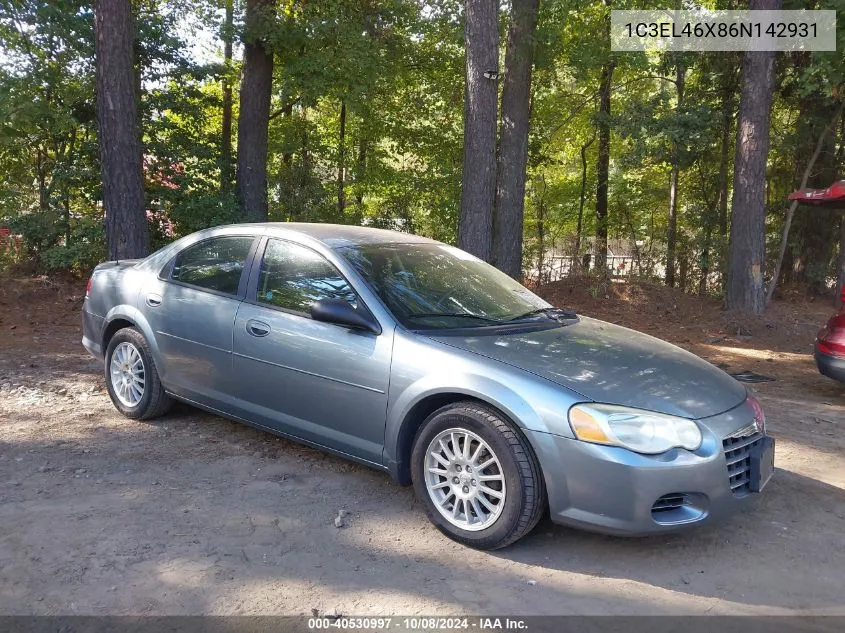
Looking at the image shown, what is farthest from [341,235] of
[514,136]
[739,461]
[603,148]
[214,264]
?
[603,148]

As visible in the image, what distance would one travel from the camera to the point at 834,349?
21.4 feet

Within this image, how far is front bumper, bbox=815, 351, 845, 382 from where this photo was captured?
6.46m

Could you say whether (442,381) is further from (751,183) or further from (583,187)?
(583,187)

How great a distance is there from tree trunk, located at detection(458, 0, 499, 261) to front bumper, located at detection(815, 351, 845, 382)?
546 cm

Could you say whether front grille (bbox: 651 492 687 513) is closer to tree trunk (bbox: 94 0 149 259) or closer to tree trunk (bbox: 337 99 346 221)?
tree trunk (bbox: 94 0 149 259)

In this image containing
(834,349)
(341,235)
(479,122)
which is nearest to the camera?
(341,235)

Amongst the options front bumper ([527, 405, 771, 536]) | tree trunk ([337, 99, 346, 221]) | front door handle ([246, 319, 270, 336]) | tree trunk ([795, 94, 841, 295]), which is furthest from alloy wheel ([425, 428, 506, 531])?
tree trunk ([337, 99, 346, 221])

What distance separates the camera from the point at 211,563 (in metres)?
3.57

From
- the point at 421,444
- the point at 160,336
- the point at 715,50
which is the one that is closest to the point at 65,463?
the point at 160,336

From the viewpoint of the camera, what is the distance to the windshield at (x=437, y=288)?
14.5 ft

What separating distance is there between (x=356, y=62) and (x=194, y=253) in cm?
1101

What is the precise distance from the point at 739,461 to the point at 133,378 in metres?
4.37

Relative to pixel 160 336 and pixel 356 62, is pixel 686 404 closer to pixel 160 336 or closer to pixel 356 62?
pixel 160 336

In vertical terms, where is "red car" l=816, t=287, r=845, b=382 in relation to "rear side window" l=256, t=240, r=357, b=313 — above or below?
below
